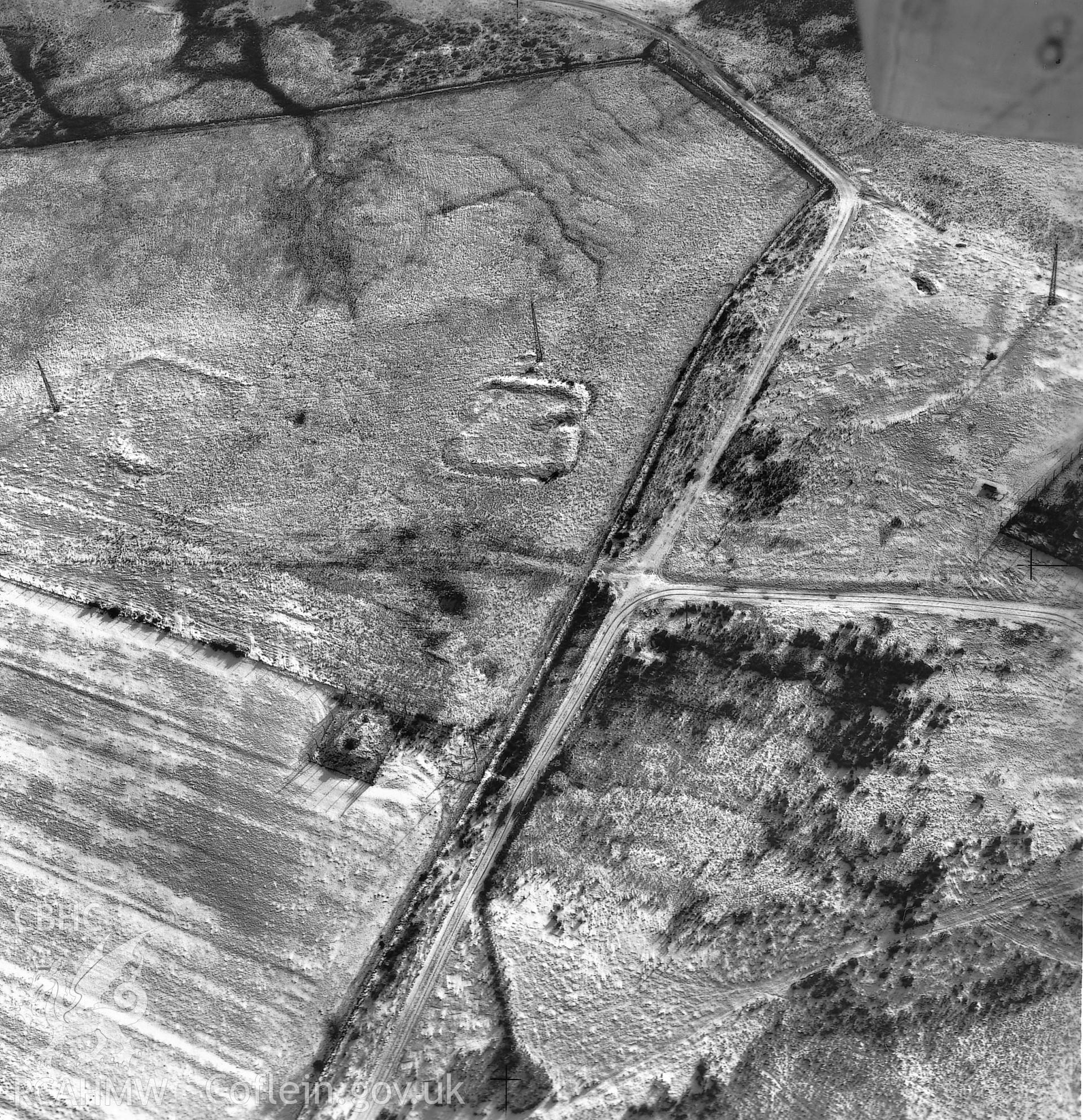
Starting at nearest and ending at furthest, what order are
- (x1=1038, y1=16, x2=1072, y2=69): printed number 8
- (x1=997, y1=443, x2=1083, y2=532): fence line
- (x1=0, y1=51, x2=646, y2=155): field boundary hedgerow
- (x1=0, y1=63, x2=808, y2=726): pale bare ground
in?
(x1=997, y1=443, x2=1083, y2=532): fence line < (x1=0, y1=63, x2=808, y2=726): pale bare ground < (x1=1038, y1=16, x2=1072, y2=69): printed number 8 < (x1=0, y1=51, x2=646, y2=155): field boundary hedgerow

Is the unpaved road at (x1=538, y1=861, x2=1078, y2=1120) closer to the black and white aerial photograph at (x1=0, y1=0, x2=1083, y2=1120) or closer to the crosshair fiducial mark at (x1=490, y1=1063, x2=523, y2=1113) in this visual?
the black and white aerial photograph at (x1=0, y1=0, x2=1083, y2=1120)

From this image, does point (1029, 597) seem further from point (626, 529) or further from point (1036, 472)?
point (626, 529)

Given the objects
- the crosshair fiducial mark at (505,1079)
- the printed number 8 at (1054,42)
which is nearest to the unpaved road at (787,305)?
the printed number 8 at (1054,42)

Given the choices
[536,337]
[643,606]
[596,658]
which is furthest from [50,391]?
[643,606]

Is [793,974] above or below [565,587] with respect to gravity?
below

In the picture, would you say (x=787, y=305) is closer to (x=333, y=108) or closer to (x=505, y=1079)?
(x=333, y=108)

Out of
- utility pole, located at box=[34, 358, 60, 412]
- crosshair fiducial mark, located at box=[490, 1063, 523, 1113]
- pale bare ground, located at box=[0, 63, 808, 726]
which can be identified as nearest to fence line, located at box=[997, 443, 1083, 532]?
pale bare ground, located at box=[0, 63, 808, 726]

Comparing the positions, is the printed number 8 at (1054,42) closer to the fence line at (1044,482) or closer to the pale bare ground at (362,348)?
the pale bare ground at (362,348)
